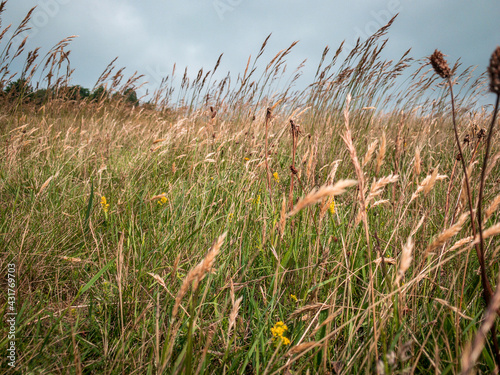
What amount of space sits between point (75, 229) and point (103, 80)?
8.36ft

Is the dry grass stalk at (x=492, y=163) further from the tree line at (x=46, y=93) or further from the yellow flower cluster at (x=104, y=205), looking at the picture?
the tree line at (x=46, y=93)

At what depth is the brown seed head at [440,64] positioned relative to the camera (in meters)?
0.77

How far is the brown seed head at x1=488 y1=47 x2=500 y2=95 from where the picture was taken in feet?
1.82

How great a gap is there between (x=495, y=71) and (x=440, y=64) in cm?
24

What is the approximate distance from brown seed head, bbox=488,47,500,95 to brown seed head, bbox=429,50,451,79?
22cm

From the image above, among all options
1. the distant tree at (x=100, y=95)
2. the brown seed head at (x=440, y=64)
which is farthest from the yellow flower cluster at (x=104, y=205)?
the distant tree at (x=100, y=95)

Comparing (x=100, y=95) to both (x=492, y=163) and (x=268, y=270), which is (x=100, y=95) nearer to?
(x=268, y=270)

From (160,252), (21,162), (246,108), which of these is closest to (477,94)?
(246,108)

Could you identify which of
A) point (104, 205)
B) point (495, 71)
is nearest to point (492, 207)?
point (495, 71)

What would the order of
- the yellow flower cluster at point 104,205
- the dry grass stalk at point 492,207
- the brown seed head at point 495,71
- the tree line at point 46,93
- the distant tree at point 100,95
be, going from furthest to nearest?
the distant tree at point 100,95, the tree line at point 46,93, the yellow flower cluster at point 104,205, the dry grass stalk at point 492,207, the brown seed head at point 495,71

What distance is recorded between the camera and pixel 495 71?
1.83 ft

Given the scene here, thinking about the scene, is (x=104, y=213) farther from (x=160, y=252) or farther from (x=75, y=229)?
(x=160, y=252)

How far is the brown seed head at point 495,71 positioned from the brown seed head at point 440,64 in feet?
0.72

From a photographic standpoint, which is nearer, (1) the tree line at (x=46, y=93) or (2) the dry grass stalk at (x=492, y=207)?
(2) the dry grass stalk at (x=492, y=207)
